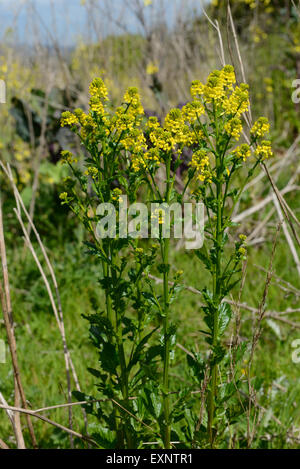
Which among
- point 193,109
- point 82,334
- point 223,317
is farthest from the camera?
point 82,334

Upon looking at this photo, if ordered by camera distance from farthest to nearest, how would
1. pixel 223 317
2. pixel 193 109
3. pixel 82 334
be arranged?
pixel 82 334
pixel 223 317
pixel 193 109

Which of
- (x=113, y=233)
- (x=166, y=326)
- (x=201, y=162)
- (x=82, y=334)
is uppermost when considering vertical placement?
(x=201, y=162)

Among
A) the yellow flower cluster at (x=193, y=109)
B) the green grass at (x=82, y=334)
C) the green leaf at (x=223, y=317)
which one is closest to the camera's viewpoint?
the yellow flower cluster at (x=193, y=109)

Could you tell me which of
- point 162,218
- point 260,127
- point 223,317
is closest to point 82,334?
point 223,317

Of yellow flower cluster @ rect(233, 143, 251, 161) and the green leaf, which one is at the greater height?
yellow flower cluster @ rect(233, 143, 251, 161)

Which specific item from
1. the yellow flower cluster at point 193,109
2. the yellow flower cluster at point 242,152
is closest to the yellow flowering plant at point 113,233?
the yellow flower cluster at point 193,109

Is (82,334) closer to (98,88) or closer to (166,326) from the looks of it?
(166,326)

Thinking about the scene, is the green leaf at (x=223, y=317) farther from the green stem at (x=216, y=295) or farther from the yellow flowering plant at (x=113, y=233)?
the yellow flowering plant at (x=113, y=233)

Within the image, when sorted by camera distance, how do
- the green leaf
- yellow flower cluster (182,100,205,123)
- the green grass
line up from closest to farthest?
yellow flower cluster (182,100,205,123) → the green leaf → the green grass

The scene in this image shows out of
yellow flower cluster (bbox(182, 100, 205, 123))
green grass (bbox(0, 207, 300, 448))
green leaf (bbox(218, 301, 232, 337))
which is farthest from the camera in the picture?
green grass (bbox(0, 207, 300, 448))

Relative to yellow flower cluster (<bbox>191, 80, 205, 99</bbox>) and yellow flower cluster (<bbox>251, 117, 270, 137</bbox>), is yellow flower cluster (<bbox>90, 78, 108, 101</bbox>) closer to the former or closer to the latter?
yellow flower cluster (<bbox>191, 80, 205, 99</bbox>)

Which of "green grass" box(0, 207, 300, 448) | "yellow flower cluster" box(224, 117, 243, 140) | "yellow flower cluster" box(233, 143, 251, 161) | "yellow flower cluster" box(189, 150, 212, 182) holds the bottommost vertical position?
"green grass" box(0, 207, 300, 448)

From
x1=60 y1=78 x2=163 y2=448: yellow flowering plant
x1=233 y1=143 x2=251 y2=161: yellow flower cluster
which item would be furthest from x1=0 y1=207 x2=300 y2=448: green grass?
x1=233 y1=143 x2=251 y2=161: yellow flower cluster
